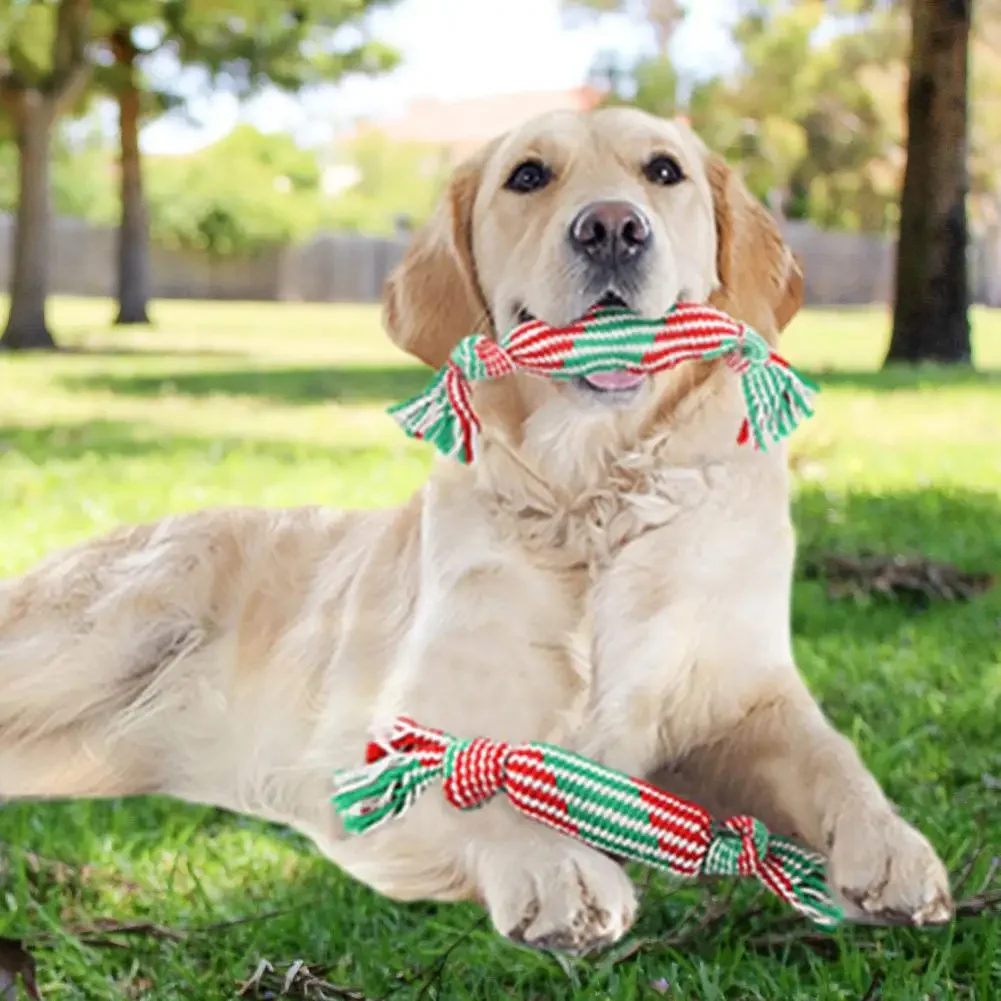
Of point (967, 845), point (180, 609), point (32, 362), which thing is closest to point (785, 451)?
point (967, 845)

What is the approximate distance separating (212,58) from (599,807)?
16.1 metres

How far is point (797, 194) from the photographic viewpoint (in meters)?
34.6

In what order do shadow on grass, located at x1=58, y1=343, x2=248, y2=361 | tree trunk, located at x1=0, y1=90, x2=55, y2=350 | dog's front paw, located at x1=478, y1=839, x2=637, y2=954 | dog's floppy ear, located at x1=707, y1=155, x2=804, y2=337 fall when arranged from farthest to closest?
tree trunk, located at x1=0, y1=90, x2=55, y2=350 < shadow on grass, located at x1=58, y1=343, x2=248, y2=361 < dog's floppy ear, located at x1=707, y1=155, x2=804, y2=337 < dog's front paw, located at x1=478, y1=839, x2=637, y2=954

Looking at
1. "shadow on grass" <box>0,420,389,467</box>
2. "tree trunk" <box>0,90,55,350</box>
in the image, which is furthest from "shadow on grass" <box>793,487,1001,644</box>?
"tree trunk" <box>0,90,55,350</box>

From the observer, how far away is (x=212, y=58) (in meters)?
16.6

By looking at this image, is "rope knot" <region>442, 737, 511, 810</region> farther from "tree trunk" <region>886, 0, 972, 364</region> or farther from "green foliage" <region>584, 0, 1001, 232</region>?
"green foliage" <region>584, 0, 1001, 232</region>

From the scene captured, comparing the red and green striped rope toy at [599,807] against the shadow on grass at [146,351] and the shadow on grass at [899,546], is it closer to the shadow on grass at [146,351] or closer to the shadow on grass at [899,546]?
the shadow on grass at [899,546]

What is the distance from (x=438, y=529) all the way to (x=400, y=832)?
0.38 meters

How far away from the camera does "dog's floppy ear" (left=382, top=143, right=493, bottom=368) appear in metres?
2.02

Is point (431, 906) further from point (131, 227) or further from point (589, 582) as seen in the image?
point (131, 227)

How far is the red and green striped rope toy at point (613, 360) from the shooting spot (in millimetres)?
1776

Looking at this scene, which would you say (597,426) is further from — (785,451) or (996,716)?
(996,716)

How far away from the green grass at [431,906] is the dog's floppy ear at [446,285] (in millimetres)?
747

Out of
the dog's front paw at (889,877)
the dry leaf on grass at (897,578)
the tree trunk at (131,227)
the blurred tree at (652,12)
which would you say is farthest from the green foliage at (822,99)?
the dog's front paw at (889,877)
